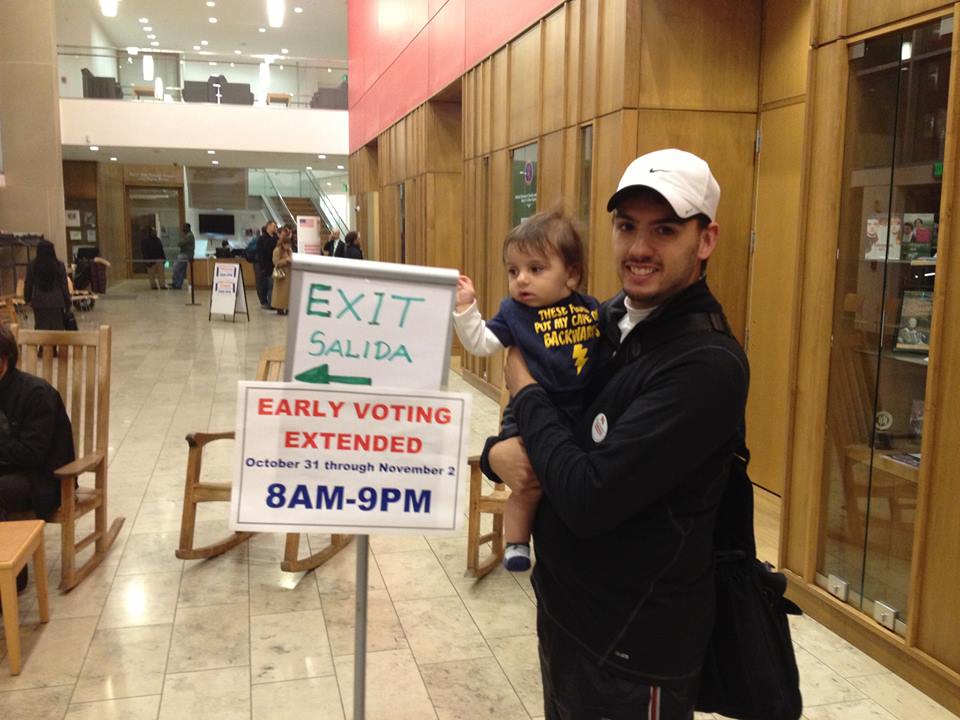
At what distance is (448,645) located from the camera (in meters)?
3.19

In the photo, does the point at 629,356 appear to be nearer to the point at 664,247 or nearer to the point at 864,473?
the point at 664,247

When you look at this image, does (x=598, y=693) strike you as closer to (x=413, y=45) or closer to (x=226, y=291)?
(x=413, y=45)

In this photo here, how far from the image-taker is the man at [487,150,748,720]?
4.08 feet

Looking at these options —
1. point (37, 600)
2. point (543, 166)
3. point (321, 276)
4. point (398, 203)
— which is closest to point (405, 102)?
point (398, 203)

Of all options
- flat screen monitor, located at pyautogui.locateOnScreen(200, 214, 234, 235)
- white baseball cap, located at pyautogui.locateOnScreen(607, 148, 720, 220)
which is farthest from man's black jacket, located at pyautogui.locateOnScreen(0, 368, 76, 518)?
flat screen monitor, located at pyautogui.locateOnScreen(200, 214, 234, 235)

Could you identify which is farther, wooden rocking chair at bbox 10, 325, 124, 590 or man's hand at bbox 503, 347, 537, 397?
wooden rocking chair at bbox 10, 325, 124, 590

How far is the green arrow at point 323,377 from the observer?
160 cm

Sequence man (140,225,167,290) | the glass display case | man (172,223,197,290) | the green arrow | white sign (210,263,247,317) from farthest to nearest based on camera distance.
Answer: man (140,225,167,290), man (172,223,197,290), white sign (210,263,247,317), the glass display case, the green arrow

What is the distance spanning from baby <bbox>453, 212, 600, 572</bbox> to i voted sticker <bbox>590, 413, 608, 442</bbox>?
36cm

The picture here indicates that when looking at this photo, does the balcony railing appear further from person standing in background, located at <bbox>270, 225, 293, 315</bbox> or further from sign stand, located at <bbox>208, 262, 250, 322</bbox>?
sign stand, located at <bbox>208, 262, 250, 322</bbox>

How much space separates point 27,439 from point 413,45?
864 cm

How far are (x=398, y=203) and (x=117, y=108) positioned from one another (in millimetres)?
10635

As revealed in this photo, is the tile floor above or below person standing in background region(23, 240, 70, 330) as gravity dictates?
below

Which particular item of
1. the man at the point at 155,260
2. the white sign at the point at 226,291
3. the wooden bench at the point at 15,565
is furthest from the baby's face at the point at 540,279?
the man at the point at 155,260
